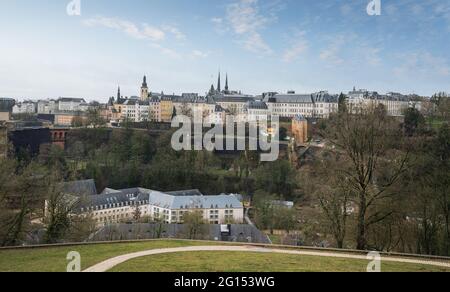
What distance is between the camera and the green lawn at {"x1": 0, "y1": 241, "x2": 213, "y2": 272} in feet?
25.3

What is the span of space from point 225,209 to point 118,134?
20900 millimetres

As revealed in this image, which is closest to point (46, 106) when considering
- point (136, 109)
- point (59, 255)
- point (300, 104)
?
point (136, 109)

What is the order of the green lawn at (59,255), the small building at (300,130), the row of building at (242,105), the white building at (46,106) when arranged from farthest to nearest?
1. the white building at (46,106)
2. the row of building at (242,105)
3. the small building at (300,130)
4. the green lawn at (59,255)

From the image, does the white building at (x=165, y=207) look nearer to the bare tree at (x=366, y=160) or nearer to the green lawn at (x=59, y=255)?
the bare tree at (x=366, y=160)

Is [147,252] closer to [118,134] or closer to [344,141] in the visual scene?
[344,141]

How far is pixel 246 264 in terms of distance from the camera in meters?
7.79

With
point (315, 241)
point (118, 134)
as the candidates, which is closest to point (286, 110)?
point (118, 134)

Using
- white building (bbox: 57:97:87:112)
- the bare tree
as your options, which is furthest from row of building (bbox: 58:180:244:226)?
white building (bbox: 57:97:87:112)

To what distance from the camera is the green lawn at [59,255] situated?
25.3ft

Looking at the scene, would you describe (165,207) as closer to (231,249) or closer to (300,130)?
(300,130)

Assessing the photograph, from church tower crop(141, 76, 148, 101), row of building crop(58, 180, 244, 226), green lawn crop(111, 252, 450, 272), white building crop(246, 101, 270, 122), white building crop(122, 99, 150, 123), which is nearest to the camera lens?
green lawn crop(111, 252, 450, 272)

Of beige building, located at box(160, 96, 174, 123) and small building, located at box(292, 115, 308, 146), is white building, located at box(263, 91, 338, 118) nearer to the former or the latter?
small building, located at box(292, 115, 308, 146)

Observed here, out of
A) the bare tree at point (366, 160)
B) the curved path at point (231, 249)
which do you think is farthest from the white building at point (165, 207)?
the curved path at point (231, 249)

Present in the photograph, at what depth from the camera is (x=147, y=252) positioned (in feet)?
29.0
